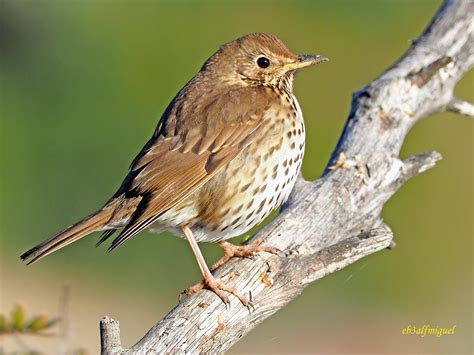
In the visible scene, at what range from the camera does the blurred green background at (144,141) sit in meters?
10.2

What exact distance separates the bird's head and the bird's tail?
1.31m

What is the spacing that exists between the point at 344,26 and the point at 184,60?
2.60 m

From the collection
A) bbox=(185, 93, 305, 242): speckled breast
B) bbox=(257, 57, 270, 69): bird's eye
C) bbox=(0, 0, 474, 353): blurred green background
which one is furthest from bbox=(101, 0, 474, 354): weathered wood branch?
bbox=(0, 0, 474, 353): blurred green background

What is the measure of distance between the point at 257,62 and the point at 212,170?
96cm

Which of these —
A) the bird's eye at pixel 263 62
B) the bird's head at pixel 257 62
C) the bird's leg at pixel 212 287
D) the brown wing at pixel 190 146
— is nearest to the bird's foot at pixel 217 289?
the bird's leg at pixel 212 287

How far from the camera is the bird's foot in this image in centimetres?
514

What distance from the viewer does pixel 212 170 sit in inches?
221

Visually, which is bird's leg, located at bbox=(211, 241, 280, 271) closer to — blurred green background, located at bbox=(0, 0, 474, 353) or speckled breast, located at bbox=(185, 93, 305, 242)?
speckled breast, located at bbox=(185, 93, 305, 242)

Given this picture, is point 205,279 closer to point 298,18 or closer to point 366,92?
point 366,92

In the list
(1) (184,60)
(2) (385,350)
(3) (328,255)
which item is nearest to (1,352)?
(3) (328,255)

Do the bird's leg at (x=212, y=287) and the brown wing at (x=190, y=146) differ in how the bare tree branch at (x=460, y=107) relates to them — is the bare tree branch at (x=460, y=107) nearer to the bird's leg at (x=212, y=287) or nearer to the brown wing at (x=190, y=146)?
the brown wing at (x=190, y=146)

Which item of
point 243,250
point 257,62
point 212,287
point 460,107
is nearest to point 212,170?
point 243,250

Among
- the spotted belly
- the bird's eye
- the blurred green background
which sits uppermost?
the blurred green background

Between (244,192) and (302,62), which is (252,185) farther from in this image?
(302,62)
